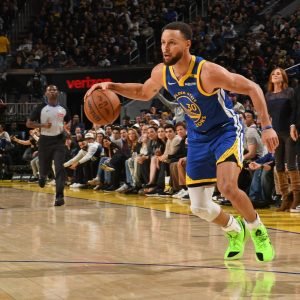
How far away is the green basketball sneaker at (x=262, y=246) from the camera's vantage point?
561 centimetres

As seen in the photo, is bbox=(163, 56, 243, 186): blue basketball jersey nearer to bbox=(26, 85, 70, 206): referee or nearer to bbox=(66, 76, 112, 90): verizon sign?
bbox=(26, 85, 70, 206): referee

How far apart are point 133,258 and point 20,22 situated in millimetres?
19895

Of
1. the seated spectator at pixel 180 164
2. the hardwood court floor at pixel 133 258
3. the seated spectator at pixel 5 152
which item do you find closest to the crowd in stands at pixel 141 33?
the seated spectator at pixel 5 152

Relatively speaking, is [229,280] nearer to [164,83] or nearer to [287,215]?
[164,83]

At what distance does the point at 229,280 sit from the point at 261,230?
2.96 ft

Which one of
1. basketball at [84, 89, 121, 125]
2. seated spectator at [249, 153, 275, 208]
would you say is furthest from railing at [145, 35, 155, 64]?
basketball at [84, 89, 121, 125]

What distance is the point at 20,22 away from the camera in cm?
2466

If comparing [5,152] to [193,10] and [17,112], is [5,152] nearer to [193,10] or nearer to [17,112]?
[17,112]

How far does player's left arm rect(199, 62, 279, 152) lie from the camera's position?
5.12m

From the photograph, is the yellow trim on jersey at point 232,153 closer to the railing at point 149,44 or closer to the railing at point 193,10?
the railing at point 149,44

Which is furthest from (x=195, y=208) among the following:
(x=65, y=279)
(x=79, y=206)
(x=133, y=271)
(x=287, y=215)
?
(x=79, y=206)

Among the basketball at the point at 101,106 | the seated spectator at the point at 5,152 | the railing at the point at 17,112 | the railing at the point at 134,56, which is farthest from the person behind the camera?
the railing at the point at 134,56

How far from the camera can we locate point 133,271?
5.29 meters

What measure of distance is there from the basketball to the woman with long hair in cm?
351
